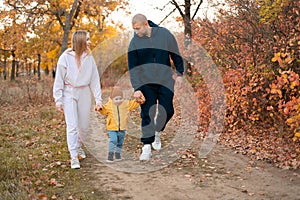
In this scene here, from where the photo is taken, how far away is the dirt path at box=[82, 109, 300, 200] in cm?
448

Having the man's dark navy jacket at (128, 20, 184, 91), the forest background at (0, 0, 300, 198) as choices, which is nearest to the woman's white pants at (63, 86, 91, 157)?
the forest background at (0, 0, 300, 198)

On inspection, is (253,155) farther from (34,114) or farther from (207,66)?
(34,114)

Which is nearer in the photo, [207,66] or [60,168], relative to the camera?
[60,168]

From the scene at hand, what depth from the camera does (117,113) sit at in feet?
19.2

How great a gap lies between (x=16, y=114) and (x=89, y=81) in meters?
8.11

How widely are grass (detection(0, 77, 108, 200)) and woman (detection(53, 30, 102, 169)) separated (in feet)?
1.54

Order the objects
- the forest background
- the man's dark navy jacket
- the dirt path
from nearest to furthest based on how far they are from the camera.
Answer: the dirt path < the forest background < the man's dark navy jacket

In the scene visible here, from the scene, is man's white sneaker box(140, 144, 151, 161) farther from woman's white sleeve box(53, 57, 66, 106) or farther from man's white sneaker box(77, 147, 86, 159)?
woman's white sleeve box(53, 57, 66, 106)

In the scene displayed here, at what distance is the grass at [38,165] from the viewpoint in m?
4.55

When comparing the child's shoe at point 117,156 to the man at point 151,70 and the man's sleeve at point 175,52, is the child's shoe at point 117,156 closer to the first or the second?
the man at point 151,70

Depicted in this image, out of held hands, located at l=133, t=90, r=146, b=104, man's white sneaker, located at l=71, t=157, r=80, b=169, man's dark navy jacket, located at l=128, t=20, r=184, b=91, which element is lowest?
man's white sneaker, located at l=71, t=157, r=80, b=169

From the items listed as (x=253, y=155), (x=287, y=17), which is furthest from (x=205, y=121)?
(x=287, y=17)

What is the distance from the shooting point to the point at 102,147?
7156 mm

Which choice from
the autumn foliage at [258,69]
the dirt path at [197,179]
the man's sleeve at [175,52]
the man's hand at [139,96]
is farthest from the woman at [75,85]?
the autumn foliage at [258,69]
